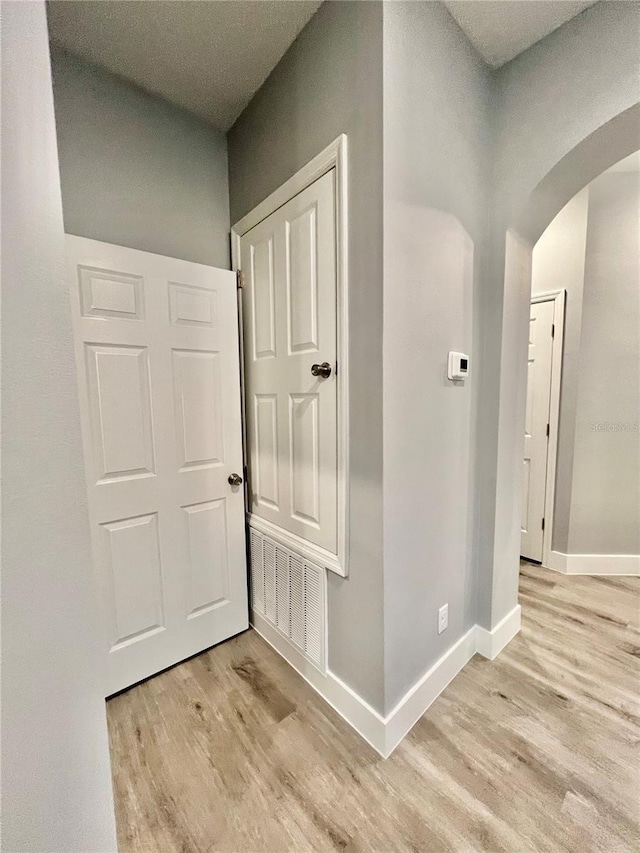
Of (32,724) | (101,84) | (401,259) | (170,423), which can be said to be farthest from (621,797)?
(101,84)

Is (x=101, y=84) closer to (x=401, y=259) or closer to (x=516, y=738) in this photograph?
(x=401, y=259)

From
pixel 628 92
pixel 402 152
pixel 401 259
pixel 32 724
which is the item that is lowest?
pixel 32 724

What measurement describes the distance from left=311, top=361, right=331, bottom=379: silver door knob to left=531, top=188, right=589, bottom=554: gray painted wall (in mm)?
2066

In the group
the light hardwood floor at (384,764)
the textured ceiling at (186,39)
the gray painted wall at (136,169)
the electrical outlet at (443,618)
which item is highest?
the textured ceiling at (186,39)

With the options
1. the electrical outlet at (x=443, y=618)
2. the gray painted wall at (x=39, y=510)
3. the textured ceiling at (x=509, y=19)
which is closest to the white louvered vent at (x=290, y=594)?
the electrical outlet at (x=443, y=618)

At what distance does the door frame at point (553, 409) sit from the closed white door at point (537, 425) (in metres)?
0.02

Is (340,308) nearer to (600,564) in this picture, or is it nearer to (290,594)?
(290,594)

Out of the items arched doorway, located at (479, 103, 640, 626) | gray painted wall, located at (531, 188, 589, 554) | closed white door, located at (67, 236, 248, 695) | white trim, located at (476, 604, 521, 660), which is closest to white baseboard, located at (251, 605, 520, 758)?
white trim, located at (476, 604, 521, 660)

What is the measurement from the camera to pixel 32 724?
481 mm

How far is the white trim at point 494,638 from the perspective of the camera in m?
1.72

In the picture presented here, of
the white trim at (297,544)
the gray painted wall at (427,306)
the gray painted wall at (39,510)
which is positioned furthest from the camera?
the white trim at (297,544)

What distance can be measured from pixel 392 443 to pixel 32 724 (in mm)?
1037

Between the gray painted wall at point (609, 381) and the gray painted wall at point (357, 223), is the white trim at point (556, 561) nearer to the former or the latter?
the gray painted wall at point (609, 381)

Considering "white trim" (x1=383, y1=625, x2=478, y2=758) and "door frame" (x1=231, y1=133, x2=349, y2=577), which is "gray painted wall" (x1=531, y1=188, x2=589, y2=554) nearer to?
"white trim" (x1=383, y1=625, x2=478, y2=758)
